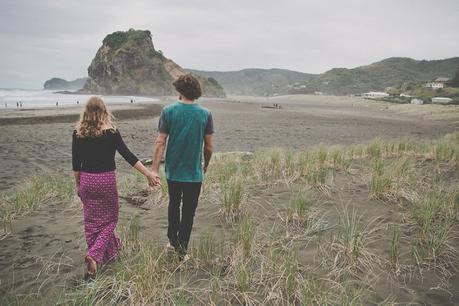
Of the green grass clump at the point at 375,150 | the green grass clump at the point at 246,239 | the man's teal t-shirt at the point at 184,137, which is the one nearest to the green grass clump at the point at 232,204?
the green grass clump at the point at 246,239

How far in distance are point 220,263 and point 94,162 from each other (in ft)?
5.69

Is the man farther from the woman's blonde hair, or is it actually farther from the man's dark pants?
the woman's blonde hair

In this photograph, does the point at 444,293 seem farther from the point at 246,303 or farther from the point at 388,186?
the point at 388,186

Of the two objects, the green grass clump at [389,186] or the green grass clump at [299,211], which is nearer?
the green grass clump at [299,211]

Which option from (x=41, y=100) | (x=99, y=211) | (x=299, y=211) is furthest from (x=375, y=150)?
(x=41, y=100)

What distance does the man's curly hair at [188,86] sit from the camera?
11.1 feet

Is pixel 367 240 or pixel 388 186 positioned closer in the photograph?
pixel 367 240

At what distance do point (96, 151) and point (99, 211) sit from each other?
26.6 inches

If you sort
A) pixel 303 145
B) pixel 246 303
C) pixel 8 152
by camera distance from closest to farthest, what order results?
1. pixel 246 303
2. pixel 8 152
3. pixel 303 145

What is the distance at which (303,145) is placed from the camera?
1497cm

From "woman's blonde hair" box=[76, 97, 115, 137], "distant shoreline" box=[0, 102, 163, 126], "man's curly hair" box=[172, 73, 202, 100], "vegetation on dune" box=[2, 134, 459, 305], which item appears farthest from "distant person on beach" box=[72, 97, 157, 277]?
"distant shoreline" box=[0, 102, 163, 126]

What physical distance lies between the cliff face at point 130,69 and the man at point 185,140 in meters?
103

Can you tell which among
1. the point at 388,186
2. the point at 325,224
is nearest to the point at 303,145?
the point at 388,186

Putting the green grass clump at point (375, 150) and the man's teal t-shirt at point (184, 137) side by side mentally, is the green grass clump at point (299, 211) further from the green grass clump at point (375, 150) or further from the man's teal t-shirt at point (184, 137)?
the green grass clump at point (375, 150)
